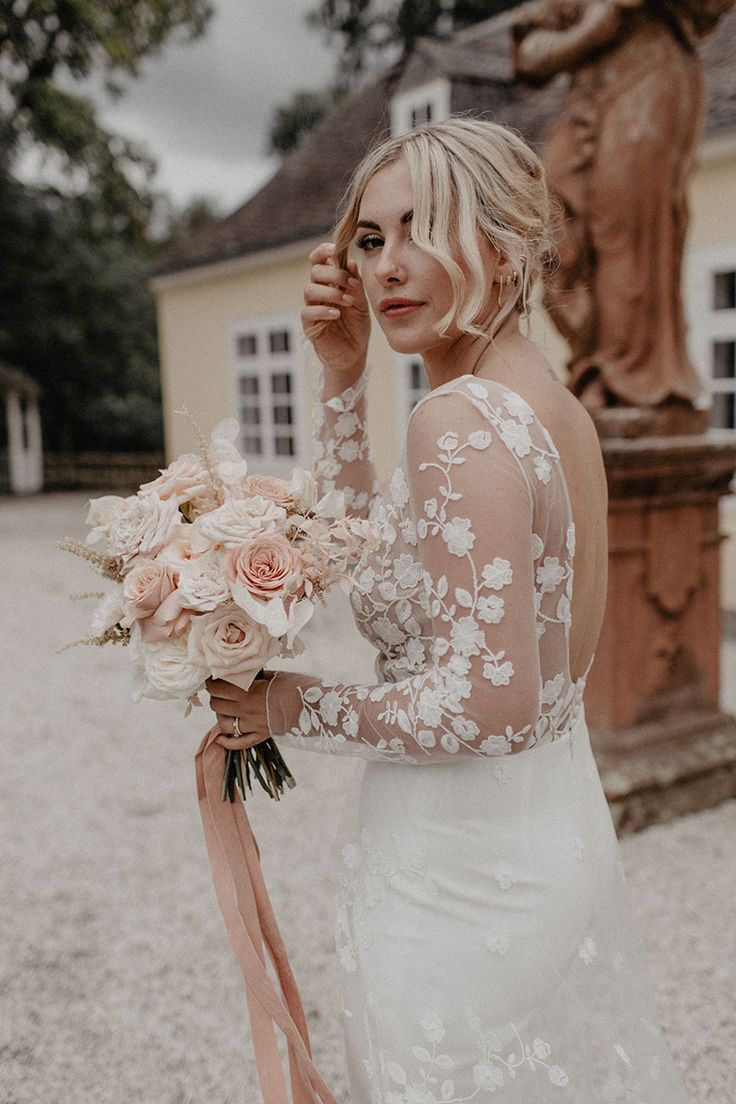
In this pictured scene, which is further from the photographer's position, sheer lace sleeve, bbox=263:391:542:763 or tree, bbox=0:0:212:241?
tree, bbox=0:0:212:241

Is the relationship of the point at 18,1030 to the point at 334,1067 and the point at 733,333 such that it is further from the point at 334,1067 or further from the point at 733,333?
the point at 733,333

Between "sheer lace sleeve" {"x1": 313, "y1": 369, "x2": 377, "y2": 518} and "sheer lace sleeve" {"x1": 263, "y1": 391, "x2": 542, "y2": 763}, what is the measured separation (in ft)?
2.24

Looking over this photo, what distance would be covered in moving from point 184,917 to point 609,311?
3262 millimetres

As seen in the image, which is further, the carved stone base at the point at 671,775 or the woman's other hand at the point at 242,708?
the carved stone base at the point at 671,775

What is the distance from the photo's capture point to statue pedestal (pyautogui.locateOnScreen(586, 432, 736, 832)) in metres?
4.14

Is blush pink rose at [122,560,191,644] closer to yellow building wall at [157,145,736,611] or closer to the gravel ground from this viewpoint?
the gravel ground

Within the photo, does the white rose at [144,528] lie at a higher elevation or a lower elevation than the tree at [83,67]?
lower

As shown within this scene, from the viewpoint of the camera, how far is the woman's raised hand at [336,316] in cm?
182

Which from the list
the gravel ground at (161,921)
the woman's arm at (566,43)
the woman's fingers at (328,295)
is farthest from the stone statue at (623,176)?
the woman's fingers at (328,295)

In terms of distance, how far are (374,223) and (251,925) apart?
1.21 meters

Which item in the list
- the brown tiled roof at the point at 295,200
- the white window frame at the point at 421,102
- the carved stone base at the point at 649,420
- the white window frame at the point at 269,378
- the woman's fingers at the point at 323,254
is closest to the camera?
the woman's fingers at the point at 323,254

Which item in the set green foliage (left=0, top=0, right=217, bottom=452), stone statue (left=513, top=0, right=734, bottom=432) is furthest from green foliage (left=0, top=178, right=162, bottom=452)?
stone statue (left=513, top=0, right=734, bottom=432)

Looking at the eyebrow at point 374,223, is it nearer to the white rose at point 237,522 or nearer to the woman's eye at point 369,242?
the woman's eye at point 369,242

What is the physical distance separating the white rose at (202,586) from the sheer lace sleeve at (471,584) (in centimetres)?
31
